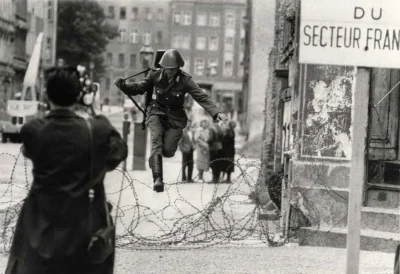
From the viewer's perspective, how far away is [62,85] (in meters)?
5.21

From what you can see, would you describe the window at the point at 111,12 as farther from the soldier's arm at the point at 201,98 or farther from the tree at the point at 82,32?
the soldier's arm at the point at 201,98

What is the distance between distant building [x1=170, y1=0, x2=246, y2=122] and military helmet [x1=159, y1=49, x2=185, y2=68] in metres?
92.9

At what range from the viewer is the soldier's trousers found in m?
9.15

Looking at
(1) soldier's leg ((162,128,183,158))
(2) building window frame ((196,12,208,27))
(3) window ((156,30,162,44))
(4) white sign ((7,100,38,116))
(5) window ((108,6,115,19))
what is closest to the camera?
(1) soldier's leg ((162,128,183,158))

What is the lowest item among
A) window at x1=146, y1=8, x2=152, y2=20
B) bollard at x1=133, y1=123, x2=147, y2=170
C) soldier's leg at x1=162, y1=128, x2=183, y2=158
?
bollard at x1=133, y1=123, x2=147, y2=170

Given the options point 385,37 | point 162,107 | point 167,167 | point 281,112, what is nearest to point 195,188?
point 281,112

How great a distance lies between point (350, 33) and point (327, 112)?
5.07 m

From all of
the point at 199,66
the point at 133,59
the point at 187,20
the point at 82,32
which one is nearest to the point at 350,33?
the point at 82,32

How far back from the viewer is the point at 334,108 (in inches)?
437

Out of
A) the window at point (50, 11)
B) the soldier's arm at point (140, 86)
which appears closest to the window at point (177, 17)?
the window at point (50, 11)

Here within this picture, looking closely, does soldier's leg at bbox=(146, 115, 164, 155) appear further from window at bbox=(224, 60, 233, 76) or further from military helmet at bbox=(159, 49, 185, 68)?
window at bbox=(224, 60, 233, 76)

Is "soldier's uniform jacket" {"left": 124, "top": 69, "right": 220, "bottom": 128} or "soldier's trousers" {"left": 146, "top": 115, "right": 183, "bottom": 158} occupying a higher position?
"soldier's uniform jacket" {"left": 124, "top": 69, "right": 220, "bottom": 128}

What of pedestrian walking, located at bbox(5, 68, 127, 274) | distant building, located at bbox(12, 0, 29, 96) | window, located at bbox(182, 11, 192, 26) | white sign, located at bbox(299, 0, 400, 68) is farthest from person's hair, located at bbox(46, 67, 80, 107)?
window, located at bbox(182, 11, 192, 26)

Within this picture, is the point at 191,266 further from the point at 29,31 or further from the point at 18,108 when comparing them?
the point at 29,31
